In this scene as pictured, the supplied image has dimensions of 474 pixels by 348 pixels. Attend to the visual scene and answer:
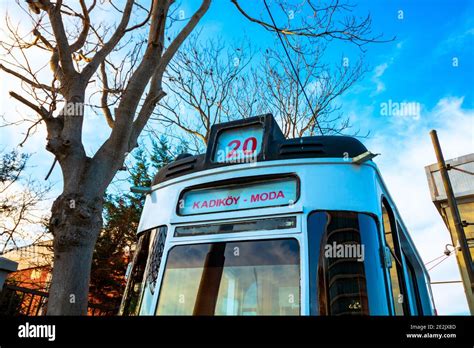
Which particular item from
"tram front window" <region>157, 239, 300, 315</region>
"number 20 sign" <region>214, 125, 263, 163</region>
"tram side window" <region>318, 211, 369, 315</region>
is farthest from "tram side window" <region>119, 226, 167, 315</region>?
"tram side window" <region>318, 211, 369, 315</region>

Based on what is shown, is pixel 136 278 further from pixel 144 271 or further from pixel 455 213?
pixel 455 213

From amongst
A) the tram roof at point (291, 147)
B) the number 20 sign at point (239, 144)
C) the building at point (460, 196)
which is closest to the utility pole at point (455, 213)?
the building at point (460, 196)

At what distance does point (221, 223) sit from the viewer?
2.84 metres

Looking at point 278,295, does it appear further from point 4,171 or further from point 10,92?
point 4,171

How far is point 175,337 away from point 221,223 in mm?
1192

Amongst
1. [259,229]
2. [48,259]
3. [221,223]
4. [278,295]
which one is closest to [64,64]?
[221,223]

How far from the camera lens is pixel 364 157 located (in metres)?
2.80

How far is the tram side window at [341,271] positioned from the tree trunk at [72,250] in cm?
244

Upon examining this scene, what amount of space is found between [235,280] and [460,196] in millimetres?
11097

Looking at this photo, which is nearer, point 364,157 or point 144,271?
point 364,157

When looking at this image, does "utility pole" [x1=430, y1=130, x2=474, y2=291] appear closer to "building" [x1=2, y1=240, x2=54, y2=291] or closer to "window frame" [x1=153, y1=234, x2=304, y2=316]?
"window frame" [x1=153, y1=234, x2=304, y2=316]

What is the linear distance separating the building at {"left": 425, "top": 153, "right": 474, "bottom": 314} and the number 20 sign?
947 centimetres

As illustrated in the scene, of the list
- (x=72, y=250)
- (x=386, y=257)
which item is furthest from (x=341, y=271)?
(x=72, y=250)

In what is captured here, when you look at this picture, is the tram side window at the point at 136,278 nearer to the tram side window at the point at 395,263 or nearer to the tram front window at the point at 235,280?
the tram front window at the point at 235,280
